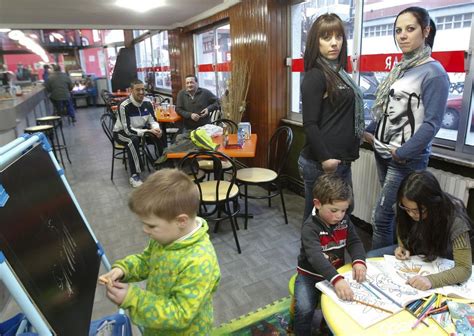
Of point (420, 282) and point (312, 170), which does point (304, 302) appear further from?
point (312, 170)

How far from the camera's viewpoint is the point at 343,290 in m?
1.08

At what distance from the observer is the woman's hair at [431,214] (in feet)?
4.19

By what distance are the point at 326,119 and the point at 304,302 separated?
966 mm

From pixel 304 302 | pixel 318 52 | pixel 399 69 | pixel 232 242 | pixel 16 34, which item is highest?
pixel 16 34

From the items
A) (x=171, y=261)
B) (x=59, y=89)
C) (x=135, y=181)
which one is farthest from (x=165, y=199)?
(x=59, y=89)

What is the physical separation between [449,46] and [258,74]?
2.04 m

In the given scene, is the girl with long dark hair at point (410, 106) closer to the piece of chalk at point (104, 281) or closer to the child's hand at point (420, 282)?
the child's hand at point (420, 282)

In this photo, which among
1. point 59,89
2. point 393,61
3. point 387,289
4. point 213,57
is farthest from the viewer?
point 59,89

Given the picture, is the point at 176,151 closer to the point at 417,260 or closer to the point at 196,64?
the point at 417,260

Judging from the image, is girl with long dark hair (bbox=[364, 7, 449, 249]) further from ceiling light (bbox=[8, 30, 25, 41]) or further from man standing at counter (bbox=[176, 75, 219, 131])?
ceiling light (bbox=[8, 30, 25, 41])

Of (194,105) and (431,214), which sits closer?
(431,214)

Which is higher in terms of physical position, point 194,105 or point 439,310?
point 194,105

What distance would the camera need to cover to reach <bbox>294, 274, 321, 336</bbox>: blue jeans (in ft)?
4.73

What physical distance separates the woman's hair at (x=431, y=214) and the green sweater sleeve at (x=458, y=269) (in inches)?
2.3
